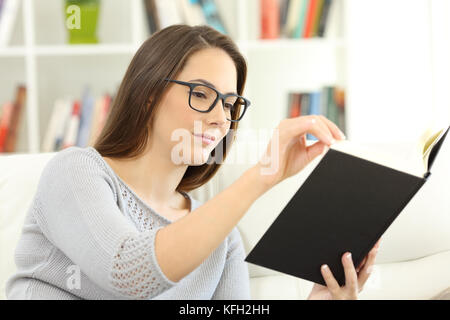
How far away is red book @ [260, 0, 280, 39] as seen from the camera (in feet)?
6.89

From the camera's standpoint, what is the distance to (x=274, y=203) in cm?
116

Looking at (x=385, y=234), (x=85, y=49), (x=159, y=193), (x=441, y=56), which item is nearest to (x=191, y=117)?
(x=159, y=193)

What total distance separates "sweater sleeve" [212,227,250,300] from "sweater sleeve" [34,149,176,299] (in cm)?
35

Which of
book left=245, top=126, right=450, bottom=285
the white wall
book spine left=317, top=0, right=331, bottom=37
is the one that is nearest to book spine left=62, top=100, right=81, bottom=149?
book spine left=317, top=0, right=331, bottom=37

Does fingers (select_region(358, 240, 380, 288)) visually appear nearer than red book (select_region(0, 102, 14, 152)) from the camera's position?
Yes

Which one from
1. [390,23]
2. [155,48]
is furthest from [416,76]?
[155,48]

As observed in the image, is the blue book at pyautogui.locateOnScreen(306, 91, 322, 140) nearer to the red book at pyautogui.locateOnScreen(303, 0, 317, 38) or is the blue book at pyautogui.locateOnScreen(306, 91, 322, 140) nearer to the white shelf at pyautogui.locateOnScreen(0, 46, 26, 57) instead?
the red book at pyautogui.locateOnScreen(303, 0, 317, 38)

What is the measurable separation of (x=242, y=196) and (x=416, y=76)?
1721 mm

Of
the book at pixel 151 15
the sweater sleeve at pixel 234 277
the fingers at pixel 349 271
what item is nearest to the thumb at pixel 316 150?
the fingers at pixel 349 271

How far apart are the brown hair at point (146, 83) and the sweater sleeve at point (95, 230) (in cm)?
12

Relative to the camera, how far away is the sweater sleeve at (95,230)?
68 cm

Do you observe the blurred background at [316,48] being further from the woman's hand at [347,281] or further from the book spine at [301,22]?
the woman's hand at [347,281]

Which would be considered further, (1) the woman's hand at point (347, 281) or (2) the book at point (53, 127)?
(2) the book at point (53, 127)

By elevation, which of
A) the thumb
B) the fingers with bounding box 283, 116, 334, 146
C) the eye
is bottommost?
the thumb
